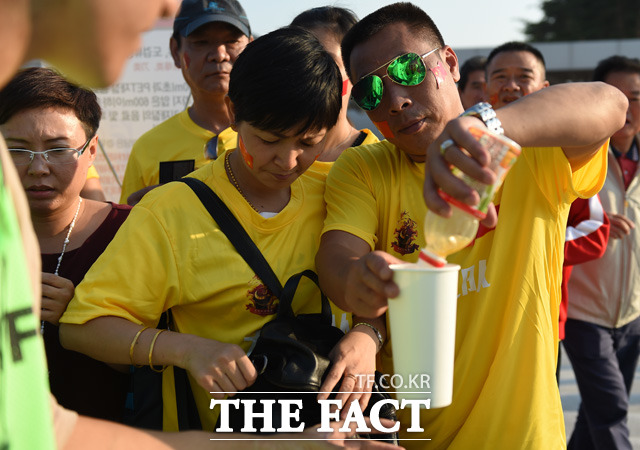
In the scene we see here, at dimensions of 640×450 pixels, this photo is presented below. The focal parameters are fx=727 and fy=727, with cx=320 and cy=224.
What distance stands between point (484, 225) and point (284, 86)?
77cm

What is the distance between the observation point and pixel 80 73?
1.15 metres

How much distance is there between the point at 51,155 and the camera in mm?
2688

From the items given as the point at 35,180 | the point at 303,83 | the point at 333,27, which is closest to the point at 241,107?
the point at 303,83

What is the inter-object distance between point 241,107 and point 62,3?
1.26 meters

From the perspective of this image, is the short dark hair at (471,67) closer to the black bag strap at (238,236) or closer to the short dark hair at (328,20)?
the short dark hair at (328,20)

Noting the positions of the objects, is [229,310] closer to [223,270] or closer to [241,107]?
[223,270]

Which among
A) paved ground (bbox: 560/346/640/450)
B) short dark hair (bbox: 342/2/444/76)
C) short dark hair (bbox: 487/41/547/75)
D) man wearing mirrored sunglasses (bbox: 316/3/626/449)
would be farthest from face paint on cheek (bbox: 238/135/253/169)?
paved ground (bbox: 560/346/640/450)

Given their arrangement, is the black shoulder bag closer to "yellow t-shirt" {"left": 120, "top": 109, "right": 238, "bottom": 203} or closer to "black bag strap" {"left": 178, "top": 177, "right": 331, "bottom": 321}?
"black bag strap" {"left": 178, "top": 177, "right": 331, "bottom": 321}

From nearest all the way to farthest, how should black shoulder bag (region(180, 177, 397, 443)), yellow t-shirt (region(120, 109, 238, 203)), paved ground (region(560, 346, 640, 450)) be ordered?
black shoulder bag (region(180, 177, 397, 443)) < yellow t-shirt (region(120, 109, 238, 203)) < paved ground (region(560, 346, 640, 450))

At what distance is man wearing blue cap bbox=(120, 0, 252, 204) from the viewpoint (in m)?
3.92

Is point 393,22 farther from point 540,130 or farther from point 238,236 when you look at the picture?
point 238,236

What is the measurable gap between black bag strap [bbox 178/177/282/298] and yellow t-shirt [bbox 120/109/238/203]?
156cm

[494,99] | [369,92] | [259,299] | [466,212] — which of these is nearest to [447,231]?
[466,212]

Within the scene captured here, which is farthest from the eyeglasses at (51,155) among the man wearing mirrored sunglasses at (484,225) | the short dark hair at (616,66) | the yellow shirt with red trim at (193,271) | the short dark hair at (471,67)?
the short dark hair at (471,67)
